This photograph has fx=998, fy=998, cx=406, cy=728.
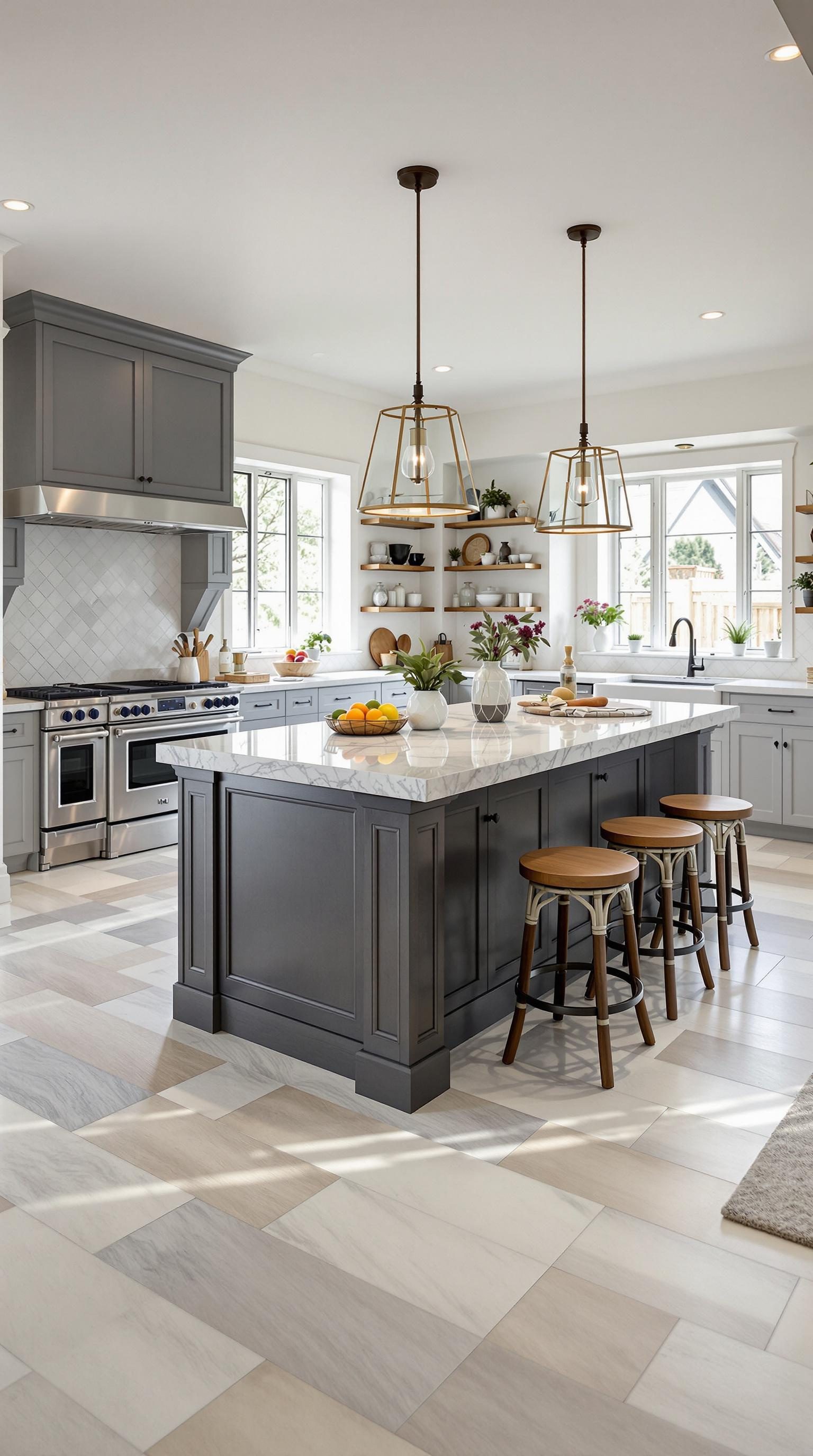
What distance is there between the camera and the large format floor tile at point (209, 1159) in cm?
223

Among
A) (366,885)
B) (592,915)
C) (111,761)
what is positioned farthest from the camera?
(111,761)

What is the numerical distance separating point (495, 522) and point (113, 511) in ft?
11.0

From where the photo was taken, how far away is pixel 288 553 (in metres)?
7.12

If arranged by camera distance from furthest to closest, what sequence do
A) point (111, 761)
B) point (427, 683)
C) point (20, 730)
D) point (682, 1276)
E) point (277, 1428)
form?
point (111, 761), point (20, 730), point (427, 683), point (682, 1276), point (277, 1428)

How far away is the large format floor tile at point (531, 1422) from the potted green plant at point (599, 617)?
616 centimetres

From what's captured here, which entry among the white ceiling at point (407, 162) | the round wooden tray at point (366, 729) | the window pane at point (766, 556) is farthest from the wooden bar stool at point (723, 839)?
the window pane at point (766, 556)

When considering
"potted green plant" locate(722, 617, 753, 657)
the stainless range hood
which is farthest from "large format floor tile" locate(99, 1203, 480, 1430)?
"potted green plant" locate(722, 617, 753, 657)

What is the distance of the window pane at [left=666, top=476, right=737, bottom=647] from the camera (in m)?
7.00

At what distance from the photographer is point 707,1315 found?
1840mm

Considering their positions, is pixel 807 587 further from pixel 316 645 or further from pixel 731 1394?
pixel 731 1394

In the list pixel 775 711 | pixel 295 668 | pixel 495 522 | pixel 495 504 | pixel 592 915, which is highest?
pixel 495 504

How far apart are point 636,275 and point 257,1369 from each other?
4618 mm

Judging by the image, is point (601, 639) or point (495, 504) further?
point (495, 504)

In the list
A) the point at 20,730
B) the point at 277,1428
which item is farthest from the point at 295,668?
the point at 277,1428
